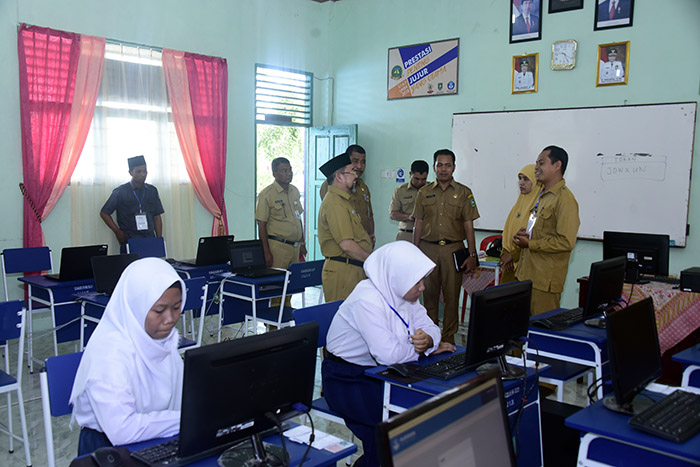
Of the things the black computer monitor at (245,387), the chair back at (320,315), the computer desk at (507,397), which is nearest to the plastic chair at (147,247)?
the chair back at (320,315)

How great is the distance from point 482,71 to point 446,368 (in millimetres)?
5022

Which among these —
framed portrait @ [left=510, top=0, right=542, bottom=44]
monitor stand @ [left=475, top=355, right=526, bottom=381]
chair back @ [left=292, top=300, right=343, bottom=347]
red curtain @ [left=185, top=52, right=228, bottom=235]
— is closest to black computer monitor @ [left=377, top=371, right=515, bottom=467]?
monitor stand @ [left=475, top=355, right=526, bottom=381]

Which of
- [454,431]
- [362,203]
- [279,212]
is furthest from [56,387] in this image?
[362,203]

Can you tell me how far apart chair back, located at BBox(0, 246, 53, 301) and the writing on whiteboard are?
529 centimetres

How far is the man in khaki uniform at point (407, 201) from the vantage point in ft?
20.7

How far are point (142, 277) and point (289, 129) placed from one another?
7.00 meters

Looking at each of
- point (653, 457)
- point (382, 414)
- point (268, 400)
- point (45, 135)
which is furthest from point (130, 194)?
point (653, 457)

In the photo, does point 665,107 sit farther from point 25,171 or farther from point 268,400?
point 25,171

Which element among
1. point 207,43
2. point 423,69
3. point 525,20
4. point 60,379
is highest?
point 525,20

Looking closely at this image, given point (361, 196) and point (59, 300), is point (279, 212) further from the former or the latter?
point (59, 300)

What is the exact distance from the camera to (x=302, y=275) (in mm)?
4676

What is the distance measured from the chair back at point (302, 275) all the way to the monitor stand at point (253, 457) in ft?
9.54

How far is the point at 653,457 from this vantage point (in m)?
1.86

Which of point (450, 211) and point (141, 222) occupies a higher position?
point (450, 211)
